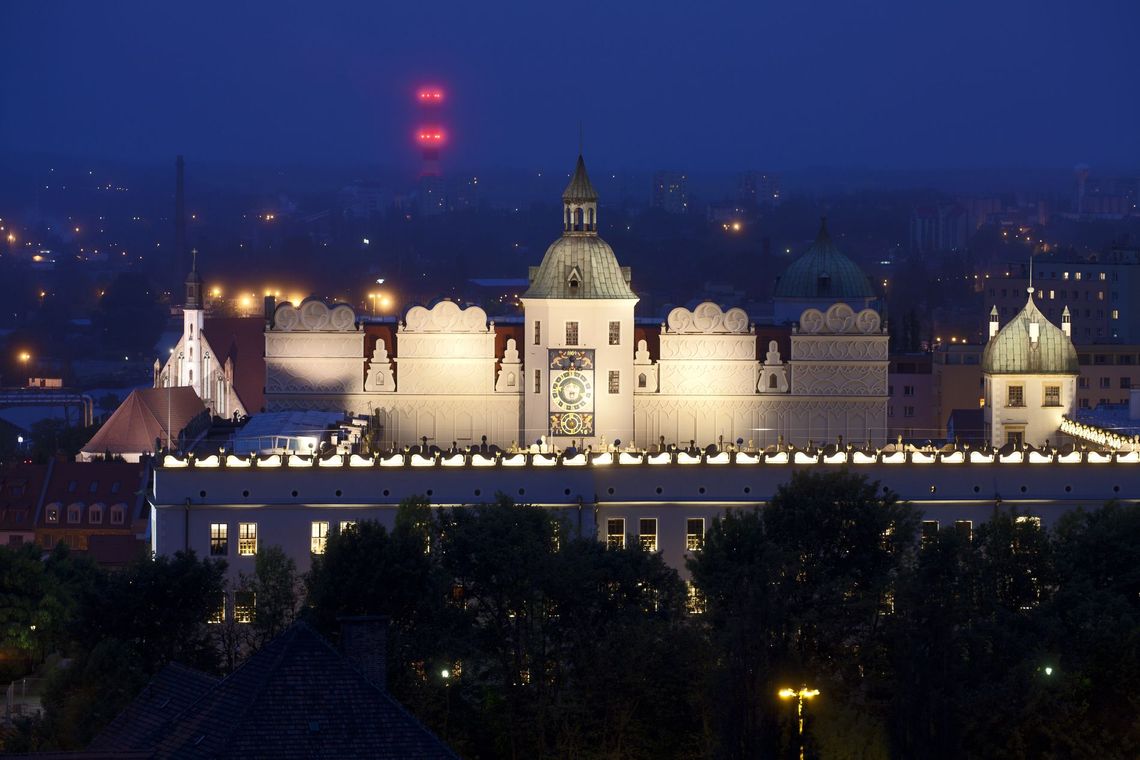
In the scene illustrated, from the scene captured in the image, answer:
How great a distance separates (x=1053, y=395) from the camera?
318 ft

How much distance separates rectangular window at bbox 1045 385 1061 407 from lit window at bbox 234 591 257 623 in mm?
28989

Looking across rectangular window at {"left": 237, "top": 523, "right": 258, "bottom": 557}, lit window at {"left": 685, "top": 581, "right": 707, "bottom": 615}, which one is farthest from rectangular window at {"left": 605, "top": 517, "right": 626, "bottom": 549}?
rectangular window at {"left": 237, "top": 523, "right": 258, "bottom": 557}

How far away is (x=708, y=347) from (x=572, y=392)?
5.93m

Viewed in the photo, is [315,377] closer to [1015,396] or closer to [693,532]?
[693,532]

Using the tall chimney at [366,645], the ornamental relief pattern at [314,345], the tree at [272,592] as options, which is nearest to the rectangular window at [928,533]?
the tree at [272,592]

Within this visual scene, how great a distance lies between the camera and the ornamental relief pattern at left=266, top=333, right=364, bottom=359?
335 ft

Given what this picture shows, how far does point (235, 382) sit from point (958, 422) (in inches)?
2091

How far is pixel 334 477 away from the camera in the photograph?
84.5 m

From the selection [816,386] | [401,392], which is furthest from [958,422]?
[401,392]

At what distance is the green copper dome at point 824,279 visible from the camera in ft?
427

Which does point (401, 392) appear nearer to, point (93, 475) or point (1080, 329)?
point (93, 475)

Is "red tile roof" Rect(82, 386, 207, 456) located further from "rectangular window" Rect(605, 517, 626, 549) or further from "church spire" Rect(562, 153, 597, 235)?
"rectangular window" Rect(605, 517, 626, 549)

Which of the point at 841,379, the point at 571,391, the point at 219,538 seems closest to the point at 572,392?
the point at 571,391

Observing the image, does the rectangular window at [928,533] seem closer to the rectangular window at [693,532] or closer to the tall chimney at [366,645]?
the rectangular window at [693,532]
